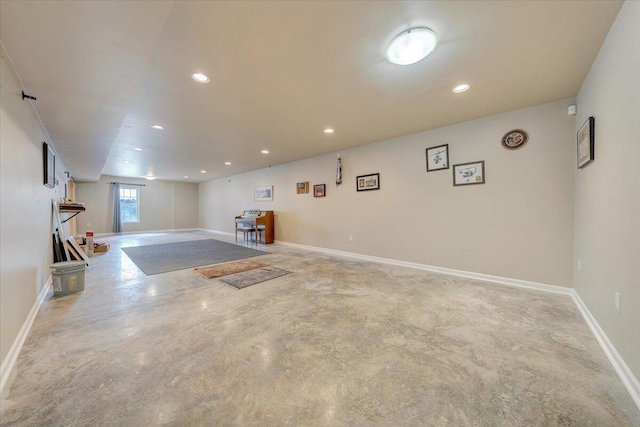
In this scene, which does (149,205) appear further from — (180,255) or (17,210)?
(17,210)

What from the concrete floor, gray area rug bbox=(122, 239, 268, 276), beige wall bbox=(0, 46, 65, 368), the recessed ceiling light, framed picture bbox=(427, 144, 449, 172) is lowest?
the concrete floor

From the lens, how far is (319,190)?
18.7 ft

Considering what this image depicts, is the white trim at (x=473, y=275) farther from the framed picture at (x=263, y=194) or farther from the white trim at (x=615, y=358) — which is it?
the framed picture at (x=263, y=194)

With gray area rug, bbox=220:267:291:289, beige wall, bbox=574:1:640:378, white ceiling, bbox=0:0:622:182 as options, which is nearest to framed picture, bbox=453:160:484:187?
white ceiling, bbox=0:0:622:182

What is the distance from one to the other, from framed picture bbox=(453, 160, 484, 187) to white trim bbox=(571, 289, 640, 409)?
1816 millimetres

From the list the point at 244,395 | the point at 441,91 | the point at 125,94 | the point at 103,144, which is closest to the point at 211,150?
the point at 103,144

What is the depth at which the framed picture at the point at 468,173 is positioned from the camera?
11.1 feet

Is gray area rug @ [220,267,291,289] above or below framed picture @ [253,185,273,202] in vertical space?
below

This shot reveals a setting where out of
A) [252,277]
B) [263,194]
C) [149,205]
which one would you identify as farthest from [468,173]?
[149,205]

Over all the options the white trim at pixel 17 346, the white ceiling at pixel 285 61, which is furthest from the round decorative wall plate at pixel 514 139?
the white trim at pixel 17 346

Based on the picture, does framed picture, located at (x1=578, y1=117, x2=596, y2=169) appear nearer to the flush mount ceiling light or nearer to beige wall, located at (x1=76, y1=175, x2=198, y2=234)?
the flush mount ceiling light

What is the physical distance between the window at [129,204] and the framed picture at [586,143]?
1251 cm

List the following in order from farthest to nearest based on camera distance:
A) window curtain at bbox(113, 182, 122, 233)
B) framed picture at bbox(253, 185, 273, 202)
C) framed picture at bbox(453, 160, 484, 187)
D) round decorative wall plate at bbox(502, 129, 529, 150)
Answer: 1. window curtain at bbox(113, 182, 122, 233)
2. framed picture at bbox(253, 185, 273, 202)
3. framed picture at bbox(453, 160, 484, 187)
4. round decorative wall plate at bbox(502, 129, 529, 150)

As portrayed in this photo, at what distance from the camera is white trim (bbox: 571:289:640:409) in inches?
52.2
